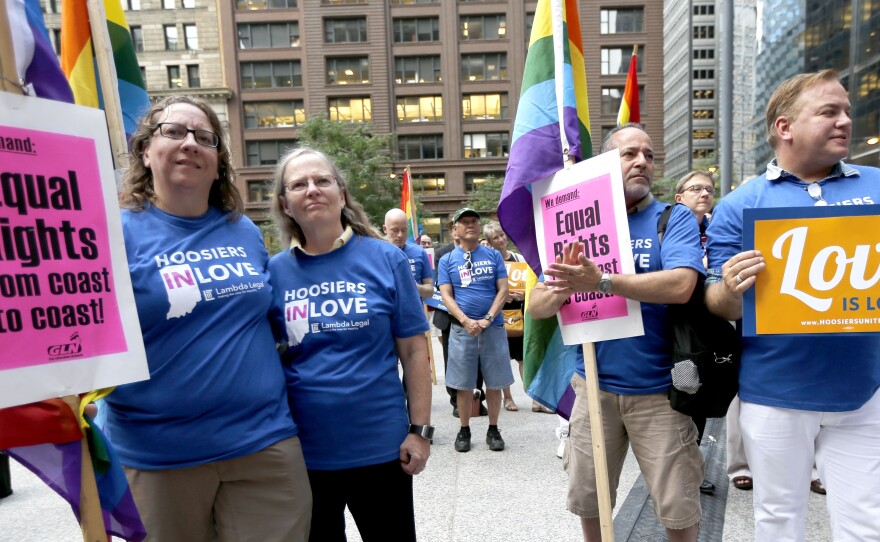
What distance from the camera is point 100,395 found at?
159 cm

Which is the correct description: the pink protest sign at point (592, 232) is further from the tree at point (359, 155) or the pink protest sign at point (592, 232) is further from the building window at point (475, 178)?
the building window at point (475, 178)

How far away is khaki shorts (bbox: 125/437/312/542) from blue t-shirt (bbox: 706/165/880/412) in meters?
1.78

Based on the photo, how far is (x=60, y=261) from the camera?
1.38 metres

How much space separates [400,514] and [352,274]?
97cm

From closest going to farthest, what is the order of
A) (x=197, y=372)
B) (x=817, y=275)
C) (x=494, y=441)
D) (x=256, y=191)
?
(x=197, y=372) → (x=817, y=275) → (x=494, y=441) → (x=256, y=191)

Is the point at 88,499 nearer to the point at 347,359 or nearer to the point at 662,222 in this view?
the point at 347,359

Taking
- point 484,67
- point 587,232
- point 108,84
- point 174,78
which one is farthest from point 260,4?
point 587,232

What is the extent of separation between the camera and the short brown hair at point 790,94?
2.00 metres

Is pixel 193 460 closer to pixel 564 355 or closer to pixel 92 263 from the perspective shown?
pixel 92 263

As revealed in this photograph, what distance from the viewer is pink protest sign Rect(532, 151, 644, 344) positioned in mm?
2141

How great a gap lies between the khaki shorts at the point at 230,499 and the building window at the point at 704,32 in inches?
3869

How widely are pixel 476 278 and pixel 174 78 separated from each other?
135 feet

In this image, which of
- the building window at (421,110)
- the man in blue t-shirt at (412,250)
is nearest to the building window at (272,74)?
the building window at (421,110)

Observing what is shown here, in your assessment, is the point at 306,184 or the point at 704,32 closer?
the point at 306,184
